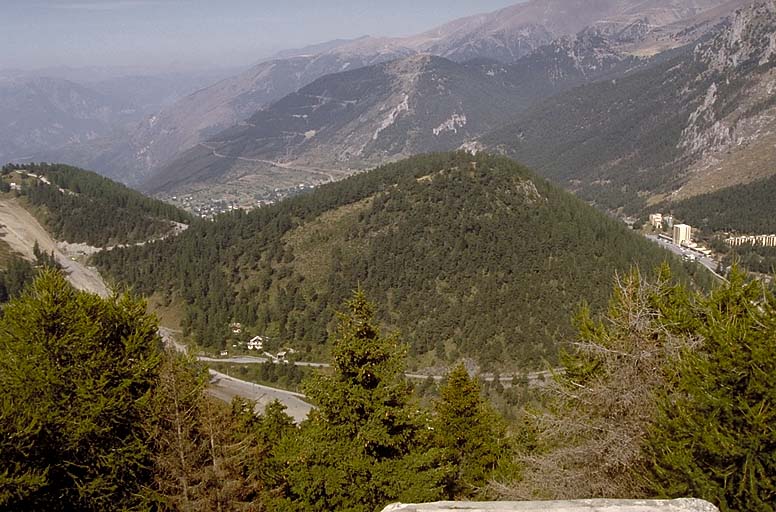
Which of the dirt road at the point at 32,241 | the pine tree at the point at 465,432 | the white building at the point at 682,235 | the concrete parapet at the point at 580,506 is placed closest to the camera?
the concrete parapet at the point at 580,506

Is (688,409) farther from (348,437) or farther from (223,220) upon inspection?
(223,220)

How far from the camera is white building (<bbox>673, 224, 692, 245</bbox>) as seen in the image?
637ft

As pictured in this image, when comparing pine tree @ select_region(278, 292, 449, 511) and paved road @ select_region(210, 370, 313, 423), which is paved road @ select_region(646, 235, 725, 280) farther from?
pine tree @ select_region(278, 292, 449, 511)

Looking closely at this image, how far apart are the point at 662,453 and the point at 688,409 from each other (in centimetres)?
137

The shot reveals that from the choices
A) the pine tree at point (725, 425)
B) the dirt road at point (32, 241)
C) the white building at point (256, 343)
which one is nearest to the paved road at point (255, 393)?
the white building at point (256, 343)

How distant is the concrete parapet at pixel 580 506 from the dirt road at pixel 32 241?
12187cm

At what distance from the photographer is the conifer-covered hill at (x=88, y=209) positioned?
158 m

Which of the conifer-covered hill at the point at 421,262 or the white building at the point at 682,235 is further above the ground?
the conifer-covered hill at the point at 421,262

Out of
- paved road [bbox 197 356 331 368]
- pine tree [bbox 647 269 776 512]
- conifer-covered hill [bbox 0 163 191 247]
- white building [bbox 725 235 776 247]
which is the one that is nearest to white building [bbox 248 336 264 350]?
paved road [bbox 197 356 331 368]

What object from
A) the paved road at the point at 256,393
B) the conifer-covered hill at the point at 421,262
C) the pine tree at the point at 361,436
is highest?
the pine tree at the point at 361,436

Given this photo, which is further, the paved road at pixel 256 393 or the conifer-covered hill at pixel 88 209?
the conifer-covered hill at pixel 88 209

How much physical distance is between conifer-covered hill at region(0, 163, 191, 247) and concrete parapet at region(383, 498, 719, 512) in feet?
537

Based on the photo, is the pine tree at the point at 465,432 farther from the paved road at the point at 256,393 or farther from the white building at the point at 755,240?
the white building at the point at 755,240

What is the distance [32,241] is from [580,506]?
159 meters
